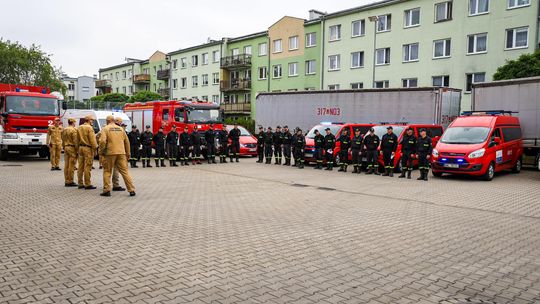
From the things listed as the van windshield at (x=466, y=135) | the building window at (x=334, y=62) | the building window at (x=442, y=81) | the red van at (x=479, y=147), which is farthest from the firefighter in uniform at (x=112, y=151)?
Answer: the building window at (x=334, y=62)

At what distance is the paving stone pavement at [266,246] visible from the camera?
4.36 m

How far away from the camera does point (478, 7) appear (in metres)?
29.9

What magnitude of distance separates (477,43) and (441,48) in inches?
105

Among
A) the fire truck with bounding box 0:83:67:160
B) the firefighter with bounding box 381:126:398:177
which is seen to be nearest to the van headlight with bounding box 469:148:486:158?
the firefighter with bounding box 381:126:398:177

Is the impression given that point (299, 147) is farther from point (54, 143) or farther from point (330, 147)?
point (54, 143)

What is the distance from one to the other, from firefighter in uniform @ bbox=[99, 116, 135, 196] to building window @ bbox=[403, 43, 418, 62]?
28819 millimetres

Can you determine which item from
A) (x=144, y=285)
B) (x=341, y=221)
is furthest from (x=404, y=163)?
(x=144, y=285)

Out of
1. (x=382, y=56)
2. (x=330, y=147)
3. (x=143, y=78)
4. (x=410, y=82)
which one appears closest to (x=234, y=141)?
(x=330, y=147)

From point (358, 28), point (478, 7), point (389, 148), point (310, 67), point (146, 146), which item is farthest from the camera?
point (310, 67)

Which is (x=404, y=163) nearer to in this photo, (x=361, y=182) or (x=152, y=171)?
(x=361, y=182)

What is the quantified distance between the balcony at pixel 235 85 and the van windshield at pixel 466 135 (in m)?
36.6

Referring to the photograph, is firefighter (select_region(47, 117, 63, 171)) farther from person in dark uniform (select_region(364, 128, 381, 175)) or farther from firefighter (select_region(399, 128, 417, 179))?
firefighter (select_region(399, 128, 417, 179))

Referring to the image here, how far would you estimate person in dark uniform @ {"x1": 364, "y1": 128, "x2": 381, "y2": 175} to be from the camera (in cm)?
1570

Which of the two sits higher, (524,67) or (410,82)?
(410,82)
